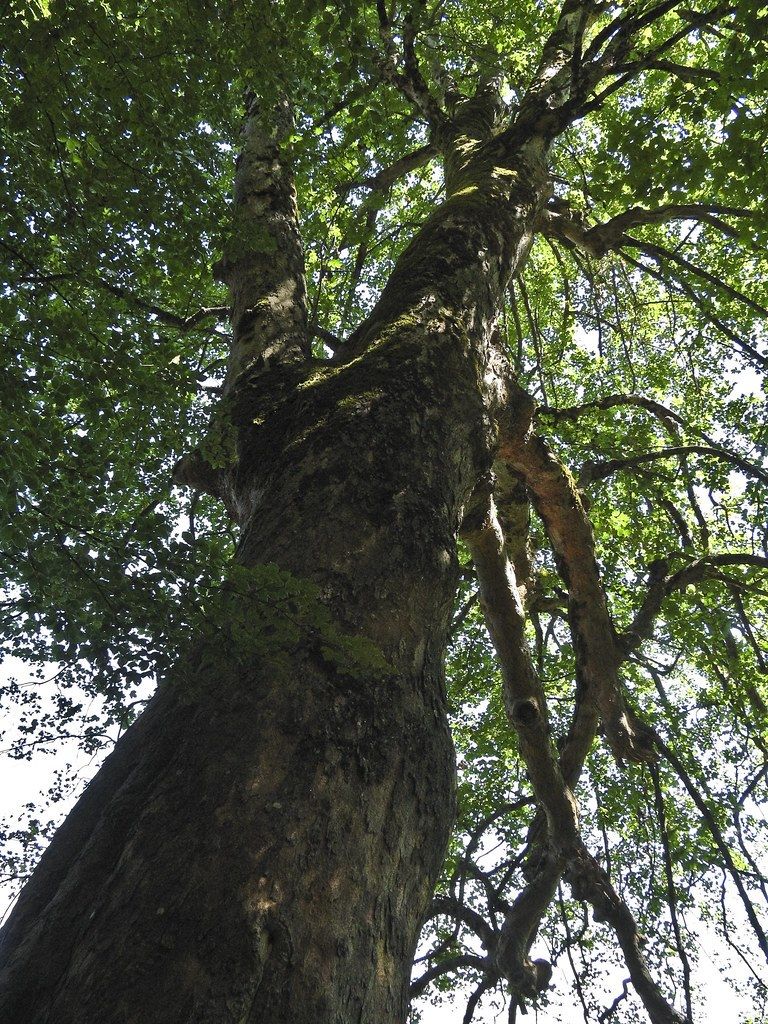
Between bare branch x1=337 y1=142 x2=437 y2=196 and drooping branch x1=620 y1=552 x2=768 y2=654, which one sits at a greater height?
bare branch x1=337 y1=142 x2=437 y2=196

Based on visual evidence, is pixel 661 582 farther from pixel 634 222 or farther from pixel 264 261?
pixel 264 261

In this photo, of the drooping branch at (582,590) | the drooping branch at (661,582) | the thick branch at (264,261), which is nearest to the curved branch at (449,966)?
the drooping branch at (582,590)

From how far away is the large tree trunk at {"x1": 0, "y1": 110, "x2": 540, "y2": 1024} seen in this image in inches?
52.9

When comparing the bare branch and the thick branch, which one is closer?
the thick branch

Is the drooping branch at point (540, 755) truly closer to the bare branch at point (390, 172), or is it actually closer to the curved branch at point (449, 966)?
the curved branch at point (449, 966)

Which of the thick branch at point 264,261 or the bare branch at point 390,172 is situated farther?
the bare branch at point 390,172

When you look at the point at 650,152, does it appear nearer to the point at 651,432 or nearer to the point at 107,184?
the point at 107,184

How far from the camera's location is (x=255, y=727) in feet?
5.60

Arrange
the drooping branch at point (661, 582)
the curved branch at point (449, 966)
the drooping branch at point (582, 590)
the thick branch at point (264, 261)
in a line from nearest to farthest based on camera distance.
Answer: the thick branch at point (264, 261), the drooping branch at point (582, 590), the drooping branch at point (661, 582), the curved branch at point (449, 966)

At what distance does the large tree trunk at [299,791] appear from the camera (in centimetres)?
134

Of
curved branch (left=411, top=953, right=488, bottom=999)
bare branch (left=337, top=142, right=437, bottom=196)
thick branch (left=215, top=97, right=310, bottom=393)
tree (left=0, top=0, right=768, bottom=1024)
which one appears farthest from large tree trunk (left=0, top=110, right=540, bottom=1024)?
curved branch (left=411, top=953, right=488, bottom=999)

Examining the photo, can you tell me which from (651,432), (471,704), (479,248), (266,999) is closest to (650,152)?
(479,248)

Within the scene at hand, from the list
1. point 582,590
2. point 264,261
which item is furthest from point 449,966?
point 264,261

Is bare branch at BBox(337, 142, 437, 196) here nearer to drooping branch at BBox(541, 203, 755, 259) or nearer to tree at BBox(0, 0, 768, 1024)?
tree at BBox(0, 0, 768, 1024)
